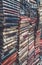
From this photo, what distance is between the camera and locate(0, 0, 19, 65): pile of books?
2881 millimetres

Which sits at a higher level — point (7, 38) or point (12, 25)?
point (12, 25)

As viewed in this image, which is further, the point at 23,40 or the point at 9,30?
the point at 23,40

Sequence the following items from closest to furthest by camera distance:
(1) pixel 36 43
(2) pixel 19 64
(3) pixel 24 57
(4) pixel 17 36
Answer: (4) pixel 17 36, (2) pixel 19 64, (3) pixel 24 57, (1) pixel 36 43

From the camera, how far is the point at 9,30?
10.3 ft

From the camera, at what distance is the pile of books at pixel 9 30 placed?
9.45 feet

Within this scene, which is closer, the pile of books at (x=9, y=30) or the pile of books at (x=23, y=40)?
the pile of books at (x=9, y=30)

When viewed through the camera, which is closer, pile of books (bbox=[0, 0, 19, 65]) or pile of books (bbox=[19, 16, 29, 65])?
pile of books (bbox=[0, 0, 19, 65])

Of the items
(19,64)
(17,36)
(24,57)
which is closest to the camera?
(17,36)

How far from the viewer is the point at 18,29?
366cm

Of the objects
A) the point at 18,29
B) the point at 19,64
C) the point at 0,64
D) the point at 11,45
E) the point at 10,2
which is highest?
the point at 10,2

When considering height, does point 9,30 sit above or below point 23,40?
above

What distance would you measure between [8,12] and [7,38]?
0.46 m

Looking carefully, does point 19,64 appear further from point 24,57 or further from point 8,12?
point 8,12

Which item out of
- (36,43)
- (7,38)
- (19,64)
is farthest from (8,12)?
Result: (36,43)
